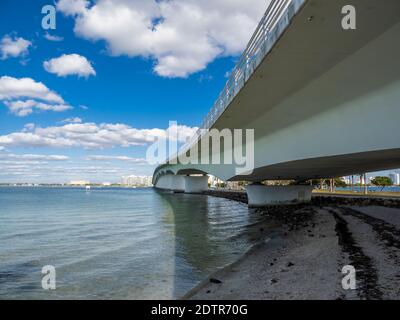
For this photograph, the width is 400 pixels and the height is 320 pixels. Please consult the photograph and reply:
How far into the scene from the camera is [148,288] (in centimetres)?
864

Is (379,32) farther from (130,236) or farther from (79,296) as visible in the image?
(130,236)

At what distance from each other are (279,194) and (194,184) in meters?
55.9

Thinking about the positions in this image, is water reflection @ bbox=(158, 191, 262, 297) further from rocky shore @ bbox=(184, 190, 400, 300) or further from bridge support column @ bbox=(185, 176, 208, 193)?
bridge support column @ bbox=(185, 176, 208, 193)

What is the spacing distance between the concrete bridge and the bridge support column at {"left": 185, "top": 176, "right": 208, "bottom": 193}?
2841 inches

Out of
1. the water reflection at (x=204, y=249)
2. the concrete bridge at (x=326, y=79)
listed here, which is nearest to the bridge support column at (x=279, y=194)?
the water reflection at (x=204, y=249)

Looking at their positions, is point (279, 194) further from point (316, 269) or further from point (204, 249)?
point (316, 269)

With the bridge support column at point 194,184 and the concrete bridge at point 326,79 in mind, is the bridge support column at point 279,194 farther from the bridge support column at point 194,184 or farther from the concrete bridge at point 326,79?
the bridge support column at point 194,184

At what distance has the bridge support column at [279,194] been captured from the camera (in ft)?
110

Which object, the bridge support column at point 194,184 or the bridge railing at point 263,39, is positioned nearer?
the bridge railing at point 263,39

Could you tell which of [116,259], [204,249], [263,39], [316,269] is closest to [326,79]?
[263,39]

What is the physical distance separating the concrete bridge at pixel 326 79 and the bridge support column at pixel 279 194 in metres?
18.1

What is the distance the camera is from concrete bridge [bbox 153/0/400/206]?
729 cm

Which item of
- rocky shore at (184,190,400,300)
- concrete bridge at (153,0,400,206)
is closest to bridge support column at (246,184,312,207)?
concrete bridge at (153,0,400,206)
